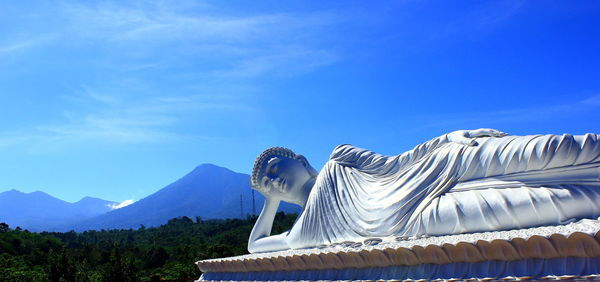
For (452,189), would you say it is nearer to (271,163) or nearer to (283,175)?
(283,175)

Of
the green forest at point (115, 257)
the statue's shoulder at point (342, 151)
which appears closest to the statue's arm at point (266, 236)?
the statue's shoulder at point (342, 151)

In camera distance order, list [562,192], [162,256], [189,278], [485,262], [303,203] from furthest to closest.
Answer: [162,256], [189,278], [303,203], [562,192], [485,262]

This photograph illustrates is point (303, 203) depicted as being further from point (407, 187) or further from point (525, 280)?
point (525, 280)

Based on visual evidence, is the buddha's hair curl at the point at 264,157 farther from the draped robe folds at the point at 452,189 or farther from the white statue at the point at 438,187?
the draped robe folds at the point at 452,189

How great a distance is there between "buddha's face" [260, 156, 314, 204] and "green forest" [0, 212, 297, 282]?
8.73 meters

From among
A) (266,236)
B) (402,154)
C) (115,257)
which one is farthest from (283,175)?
(115,257)

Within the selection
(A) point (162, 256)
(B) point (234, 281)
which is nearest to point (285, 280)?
(B) point (234, 281)

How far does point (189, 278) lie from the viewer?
1877 centimetres

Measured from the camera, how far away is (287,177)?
8.84m

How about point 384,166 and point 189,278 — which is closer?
point 384,166

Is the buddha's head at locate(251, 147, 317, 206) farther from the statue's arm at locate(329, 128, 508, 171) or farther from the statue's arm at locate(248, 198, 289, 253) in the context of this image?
the statue's arm at locate(329, 128, 508, 171)

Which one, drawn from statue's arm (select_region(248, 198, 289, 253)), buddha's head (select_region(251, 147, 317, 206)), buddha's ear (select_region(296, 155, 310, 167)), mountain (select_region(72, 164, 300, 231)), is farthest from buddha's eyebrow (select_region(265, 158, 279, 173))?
mountain (select_region(72, 164, 300, 231))

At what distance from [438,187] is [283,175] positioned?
3.11 metres

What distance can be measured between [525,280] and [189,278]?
1584 centimetres
